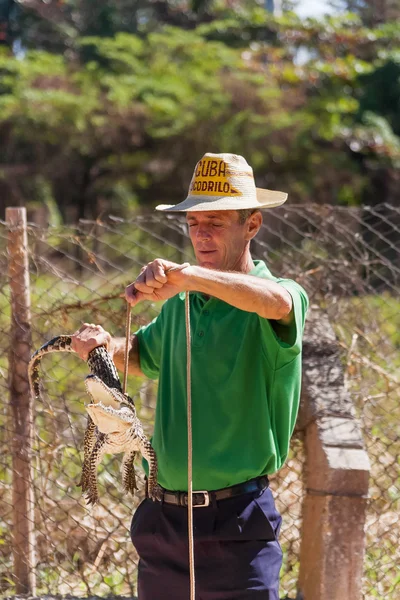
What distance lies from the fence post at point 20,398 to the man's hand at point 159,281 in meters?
1.31

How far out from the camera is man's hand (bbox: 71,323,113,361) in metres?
2.31

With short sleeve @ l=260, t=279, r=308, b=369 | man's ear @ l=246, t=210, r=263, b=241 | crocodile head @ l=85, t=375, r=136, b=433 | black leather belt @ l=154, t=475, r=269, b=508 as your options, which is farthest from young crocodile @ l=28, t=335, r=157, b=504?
man's ear @ l=246, t=210, r=263, b=241

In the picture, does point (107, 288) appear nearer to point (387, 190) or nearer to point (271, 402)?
point (271, 402)

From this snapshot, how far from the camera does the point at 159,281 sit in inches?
79.4

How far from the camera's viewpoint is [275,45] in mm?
18047

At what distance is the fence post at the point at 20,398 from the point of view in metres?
3.27

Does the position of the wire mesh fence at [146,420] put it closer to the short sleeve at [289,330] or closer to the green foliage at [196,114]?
the short sleeve at [289,330]

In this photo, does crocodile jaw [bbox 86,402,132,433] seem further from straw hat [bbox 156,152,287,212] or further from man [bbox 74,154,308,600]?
straw hat [bbox 156,152,287,212]

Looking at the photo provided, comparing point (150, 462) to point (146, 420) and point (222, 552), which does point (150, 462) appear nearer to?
point (222, 552)

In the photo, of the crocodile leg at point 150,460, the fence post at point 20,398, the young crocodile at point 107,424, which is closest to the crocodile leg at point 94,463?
the young crocodile at point 107,424

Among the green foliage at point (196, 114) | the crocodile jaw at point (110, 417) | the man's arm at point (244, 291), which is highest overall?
the green foliage at point (196, 114)

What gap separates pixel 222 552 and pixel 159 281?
0.95 metres

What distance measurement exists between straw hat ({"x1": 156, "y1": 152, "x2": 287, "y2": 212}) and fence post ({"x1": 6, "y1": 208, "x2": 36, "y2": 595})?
0.95 meters

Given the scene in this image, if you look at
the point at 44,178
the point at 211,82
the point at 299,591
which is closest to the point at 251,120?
the point at 211,82
